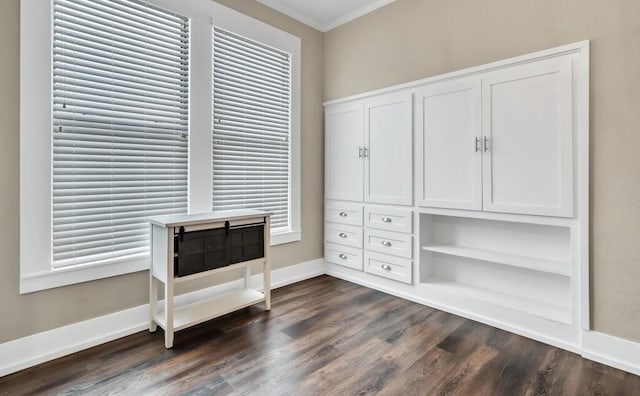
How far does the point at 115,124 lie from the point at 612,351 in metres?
3.61

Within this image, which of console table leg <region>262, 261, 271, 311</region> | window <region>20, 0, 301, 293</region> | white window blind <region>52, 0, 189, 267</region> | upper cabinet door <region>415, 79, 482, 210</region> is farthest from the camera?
console table leg <region>262, 261, 271, 311</region>

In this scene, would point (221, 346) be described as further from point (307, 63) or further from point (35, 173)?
point (307, 63)

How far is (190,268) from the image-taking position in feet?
7.45

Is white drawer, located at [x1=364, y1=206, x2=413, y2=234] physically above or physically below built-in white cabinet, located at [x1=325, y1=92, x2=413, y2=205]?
below

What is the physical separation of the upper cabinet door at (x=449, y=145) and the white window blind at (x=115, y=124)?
205 cm

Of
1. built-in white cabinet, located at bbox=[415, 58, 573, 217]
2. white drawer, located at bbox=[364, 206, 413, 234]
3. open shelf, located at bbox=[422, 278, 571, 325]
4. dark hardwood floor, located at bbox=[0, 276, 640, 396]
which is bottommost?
dark hardwood floor, located at bbox=[0, 276, 640, 396]

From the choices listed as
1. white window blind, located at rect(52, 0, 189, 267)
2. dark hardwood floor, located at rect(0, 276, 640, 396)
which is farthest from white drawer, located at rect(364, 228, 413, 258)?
white window blind, located at rect(52, 0, 189, 267)

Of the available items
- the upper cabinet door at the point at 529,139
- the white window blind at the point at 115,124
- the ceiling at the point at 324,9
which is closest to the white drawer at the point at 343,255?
the upper cabinet door at the point at 529,139

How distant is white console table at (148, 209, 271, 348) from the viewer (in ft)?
7.13

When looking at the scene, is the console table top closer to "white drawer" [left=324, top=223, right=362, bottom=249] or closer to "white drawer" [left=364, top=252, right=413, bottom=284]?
"white drawer" [left=324, top=223, right=362, bottom=249]

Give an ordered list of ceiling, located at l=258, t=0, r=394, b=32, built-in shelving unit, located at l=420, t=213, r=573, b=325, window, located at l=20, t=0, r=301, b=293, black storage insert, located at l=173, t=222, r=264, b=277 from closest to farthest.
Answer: window, located at l=20, t=0, r=301, b=293 → black storage insert, located at l=173, t=222, r=264, b=277 → built-in shelving unit, located at l=420, t=213, r=573, b=325 → ceiling, located at l=258, t=0, r=394, b=32

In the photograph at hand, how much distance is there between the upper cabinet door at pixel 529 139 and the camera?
212cm

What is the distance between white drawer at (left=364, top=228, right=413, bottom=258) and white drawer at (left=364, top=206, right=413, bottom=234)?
0.05 metres

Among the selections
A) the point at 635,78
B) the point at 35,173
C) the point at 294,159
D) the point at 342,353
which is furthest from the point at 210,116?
the point at 635,78
